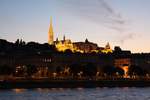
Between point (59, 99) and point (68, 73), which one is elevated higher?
point (68, 73)

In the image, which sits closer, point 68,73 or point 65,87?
point 65,87

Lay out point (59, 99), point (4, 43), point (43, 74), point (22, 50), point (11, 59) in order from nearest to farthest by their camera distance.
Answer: point (59, 99)
point (43, 74)
point (11, 59)
point (22, 50)
point (4, 43)

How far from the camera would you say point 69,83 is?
341 ft

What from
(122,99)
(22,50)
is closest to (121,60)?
(22,50)

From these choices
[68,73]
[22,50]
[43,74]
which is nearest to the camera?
[68,73]

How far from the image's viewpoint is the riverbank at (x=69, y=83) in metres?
97.2

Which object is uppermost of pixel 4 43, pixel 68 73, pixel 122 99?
pixel 4 43

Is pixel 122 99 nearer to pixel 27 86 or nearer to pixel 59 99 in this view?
pixel 59 99

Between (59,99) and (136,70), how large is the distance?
3022 inches

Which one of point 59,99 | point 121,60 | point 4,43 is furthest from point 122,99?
point 4,43

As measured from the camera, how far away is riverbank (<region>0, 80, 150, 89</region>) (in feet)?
319

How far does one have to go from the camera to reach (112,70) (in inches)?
5379

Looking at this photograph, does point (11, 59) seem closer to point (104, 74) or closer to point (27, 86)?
point (104, 74)

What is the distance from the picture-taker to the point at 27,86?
97.3 m
